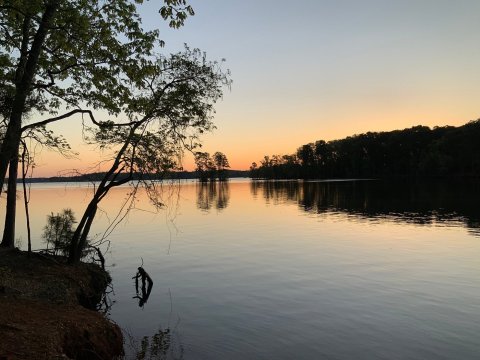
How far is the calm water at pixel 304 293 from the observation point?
1344 centimetres

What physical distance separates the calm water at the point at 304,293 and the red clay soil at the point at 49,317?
164cm

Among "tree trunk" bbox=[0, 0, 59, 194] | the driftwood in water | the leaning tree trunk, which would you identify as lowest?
the driftwood in water

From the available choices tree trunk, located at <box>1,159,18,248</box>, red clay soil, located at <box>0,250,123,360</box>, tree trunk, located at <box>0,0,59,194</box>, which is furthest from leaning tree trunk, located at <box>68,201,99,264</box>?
tree trunk, located at <box>0,0,59,194</box>

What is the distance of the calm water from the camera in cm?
1344

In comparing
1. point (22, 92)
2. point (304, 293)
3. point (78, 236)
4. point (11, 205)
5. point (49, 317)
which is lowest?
point (304, 293)

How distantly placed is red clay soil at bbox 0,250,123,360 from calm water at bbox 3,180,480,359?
64.4 inches

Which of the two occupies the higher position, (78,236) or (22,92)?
(22,92)

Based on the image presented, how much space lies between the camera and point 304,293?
63.7 ft

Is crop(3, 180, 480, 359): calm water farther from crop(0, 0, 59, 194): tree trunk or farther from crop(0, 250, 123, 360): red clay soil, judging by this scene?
crop(0, 0, 59, 194): tree trunk

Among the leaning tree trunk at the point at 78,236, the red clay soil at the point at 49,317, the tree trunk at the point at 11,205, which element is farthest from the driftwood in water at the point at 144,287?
the tree trunk at the point at 11,205

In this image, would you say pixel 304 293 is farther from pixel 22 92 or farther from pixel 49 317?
pixel 22 92

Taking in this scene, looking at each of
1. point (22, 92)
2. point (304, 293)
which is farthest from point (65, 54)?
point (304, 293)

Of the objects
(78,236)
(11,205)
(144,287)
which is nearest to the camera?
(78,236)

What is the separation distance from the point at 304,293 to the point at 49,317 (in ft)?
38.5
